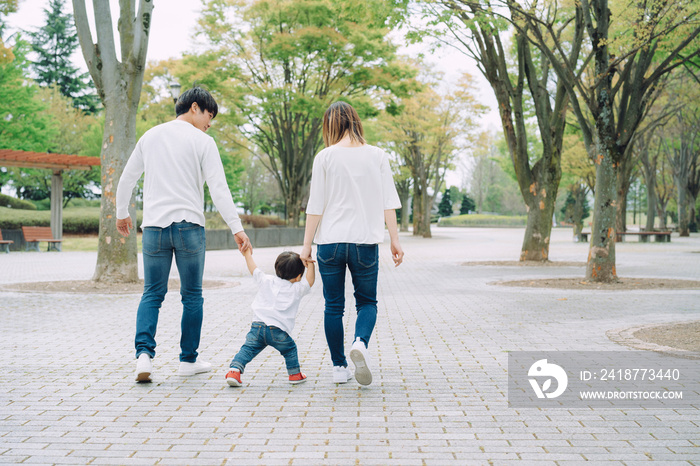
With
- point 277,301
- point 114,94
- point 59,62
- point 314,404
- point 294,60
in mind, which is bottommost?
point 314,404

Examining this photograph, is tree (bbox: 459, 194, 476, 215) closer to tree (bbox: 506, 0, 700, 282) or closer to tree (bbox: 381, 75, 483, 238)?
tree (bbox: 381, 75, 483, 238)

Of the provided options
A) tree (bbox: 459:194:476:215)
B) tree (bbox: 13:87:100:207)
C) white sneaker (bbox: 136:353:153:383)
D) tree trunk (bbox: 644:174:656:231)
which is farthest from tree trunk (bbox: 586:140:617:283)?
tree (bbox: 459:194:476:215)

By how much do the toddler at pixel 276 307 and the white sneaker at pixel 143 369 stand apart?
0.54 meters

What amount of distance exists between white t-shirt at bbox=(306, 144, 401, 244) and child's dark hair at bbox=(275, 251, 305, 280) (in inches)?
7.6

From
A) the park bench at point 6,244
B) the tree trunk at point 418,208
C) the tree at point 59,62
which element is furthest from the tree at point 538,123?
the tree at point 59,62

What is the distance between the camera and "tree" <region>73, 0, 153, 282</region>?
10367 millimetres

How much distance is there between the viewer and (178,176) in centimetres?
421

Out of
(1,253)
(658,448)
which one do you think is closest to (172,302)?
(658,448)

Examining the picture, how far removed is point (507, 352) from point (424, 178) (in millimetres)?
31241

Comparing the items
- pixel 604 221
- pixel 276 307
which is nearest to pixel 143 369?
pixel 276 307

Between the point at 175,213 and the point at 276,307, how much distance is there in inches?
34.8

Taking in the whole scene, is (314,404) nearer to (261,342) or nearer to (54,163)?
(261,342)

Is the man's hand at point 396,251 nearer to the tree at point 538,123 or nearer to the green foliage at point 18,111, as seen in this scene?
the tree at point 538,123

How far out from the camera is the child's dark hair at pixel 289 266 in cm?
412
